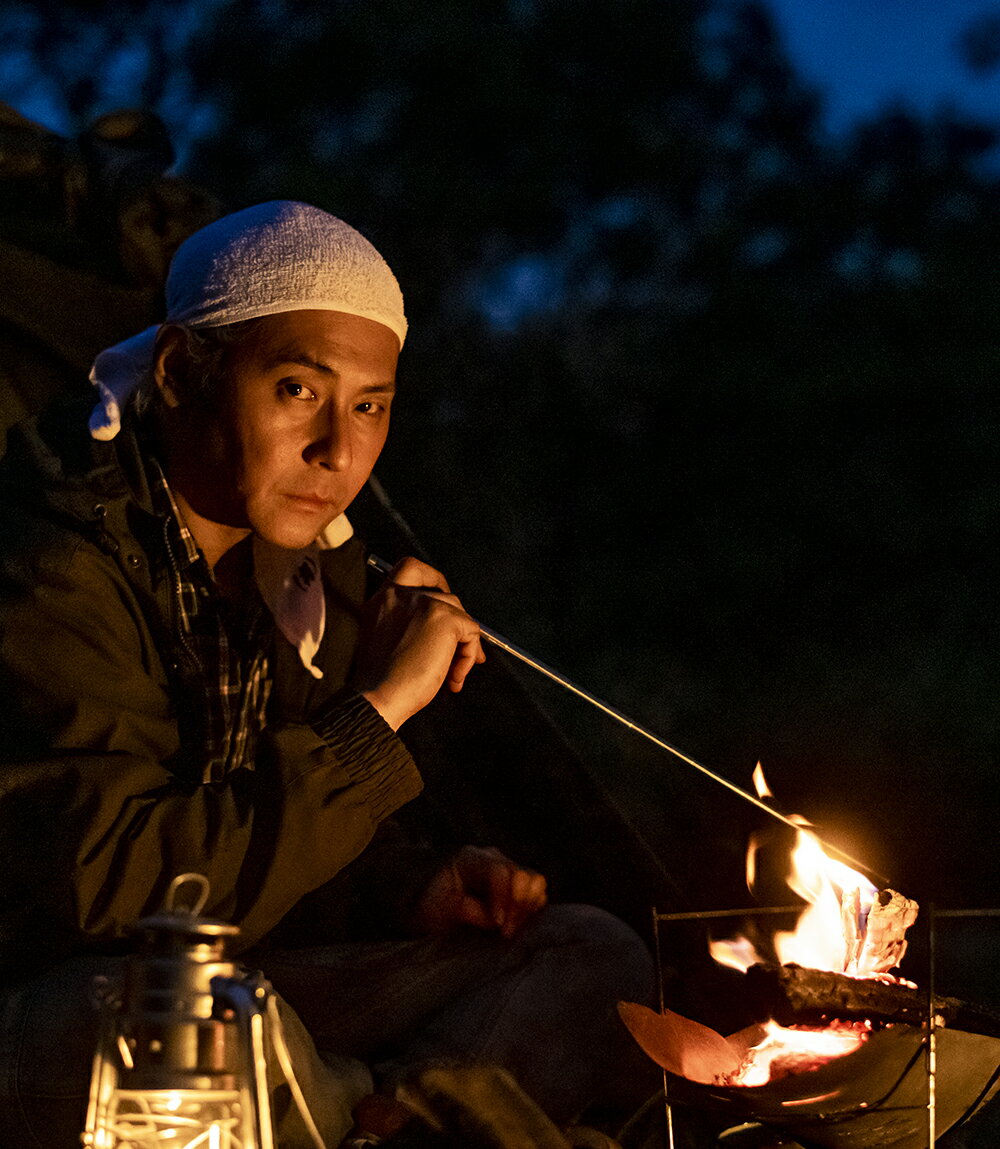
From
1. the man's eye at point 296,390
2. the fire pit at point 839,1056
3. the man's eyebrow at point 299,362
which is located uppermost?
the man's eyebrow at point 299,362

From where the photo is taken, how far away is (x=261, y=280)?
2.72 meters

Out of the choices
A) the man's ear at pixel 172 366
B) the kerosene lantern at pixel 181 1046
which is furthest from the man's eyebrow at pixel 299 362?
the kerosene lantern at pixel 181 1046

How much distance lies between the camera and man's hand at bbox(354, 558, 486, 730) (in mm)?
2557

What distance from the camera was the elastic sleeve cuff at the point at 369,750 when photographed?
7.83 feet

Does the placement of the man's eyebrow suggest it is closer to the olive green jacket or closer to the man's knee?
the olive green jacket

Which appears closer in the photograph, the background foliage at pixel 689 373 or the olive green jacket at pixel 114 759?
the olive green jacket at pixel 114 759

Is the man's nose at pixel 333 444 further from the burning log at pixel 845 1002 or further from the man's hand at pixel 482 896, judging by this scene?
the burning log at pixel 845 1002

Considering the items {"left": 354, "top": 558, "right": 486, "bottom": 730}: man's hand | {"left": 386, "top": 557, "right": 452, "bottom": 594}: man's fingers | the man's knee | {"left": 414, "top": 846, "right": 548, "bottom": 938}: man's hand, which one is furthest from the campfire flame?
{"left": 386, "top": 557, "right": 452, "bottom": 594}: man's fingers

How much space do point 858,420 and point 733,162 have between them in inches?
83.4

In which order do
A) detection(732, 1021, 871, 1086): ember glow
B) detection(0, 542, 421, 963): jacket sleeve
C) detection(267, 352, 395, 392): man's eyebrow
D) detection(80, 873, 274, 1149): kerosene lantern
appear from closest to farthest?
detection(80, 873, 274, 1149): kerosene lantern, detection(0, 542, 421, 963): jacket sleeve, detection(732, 1021, 871, 1086): ember glow, detection(267, 352, 395, 392): man's eyebrow

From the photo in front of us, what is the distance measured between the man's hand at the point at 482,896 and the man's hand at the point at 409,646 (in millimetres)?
483

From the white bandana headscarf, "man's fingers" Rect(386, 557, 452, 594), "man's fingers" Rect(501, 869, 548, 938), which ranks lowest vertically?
"man's fingers" Rect(501, 869, 548, 938)

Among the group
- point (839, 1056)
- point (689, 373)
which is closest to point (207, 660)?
point (839, 1056)

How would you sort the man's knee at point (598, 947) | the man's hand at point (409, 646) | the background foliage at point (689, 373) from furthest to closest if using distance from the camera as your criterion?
1. the background foliage at point (689, 373)
2. the man's knee at point (598, 947)
3. the man's hand at point (409, 646)
